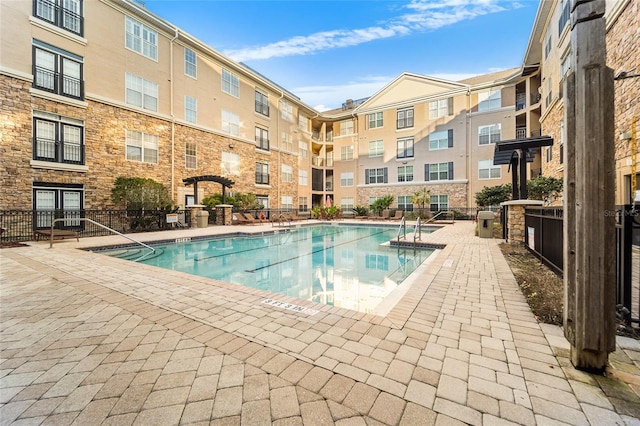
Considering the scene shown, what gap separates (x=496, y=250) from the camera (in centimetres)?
757

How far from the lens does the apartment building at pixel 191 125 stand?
39.2 ft

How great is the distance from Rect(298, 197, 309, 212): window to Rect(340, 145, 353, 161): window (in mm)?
A: 6272

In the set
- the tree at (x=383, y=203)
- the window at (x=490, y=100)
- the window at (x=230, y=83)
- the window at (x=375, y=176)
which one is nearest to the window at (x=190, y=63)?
the window at (x=230, y=83)

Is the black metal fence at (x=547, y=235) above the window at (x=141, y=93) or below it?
below

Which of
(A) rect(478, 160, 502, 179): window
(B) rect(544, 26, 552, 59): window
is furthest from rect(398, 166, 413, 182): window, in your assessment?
(B) rect(544, 26, 552, 59): window

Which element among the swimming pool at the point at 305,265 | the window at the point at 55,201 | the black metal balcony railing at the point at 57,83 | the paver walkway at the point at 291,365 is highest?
the black metal balcony railing at the point at 57,83

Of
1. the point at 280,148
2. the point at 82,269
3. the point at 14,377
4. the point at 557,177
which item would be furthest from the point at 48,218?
the point at 557,177

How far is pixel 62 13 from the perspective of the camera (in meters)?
12.8

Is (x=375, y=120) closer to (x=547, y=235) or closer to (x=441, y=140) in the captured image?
(x=441, y=140)

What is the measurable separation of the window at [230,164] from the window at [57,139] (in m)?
8.47

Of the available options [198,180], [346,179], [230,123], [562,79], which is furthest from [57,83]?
[346,179]

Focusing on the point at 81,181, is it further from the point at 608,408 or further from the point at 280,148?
the point at 608,408

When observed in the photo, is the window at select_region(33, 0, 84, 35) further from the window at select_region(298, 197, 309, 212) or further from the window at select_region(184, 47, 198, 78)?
the window at select_region(298, 197, 309, 212)

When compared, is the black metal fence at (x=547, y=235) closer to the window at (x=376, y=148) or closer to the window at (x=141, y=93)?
the window at (x=141, y=93)
